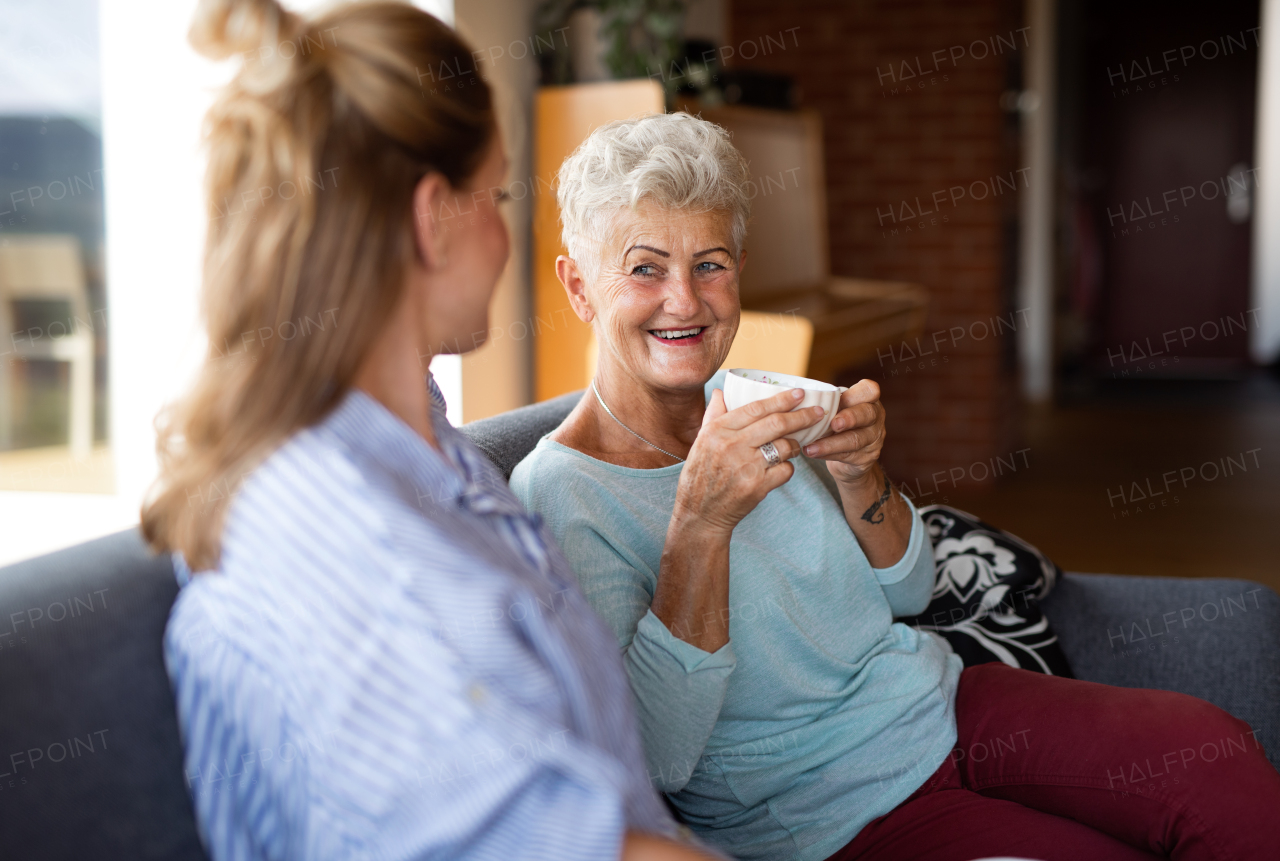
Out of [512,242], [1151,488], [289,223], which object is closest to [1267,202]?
[1151,488]

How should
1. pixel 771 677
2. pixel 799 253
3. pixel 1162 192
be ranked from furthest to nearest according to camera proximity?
pixel 1162 192, pixel 799 253, pixel 771 677

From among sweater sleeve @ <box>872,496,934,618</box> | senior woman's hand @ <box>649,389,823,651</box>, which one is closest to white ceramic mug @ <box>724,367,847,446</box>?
senior woman's hand @ <box>649,389,823,651</box>

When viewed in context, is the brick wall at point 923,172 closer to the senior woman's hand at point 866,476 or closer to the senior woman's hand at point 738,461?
the senior woman's hand at point 866,476

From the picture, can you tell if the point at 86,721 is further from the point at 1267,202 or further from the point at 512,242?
the point at 1267,202

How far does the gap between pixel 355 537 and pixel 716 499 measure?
1.59 feet

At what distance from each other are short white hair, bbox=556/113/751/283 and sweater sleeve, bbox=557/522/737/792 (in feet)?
1.41

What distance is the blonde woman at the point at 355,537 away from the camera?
672 millimetres

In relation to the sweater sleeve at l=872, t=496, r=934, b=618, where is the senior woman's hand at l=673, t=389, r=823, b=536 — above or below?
above

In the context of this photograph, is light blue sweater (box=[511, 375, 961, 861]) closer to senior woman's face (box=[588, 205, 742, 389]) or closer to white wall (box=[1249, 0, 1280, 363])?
senior woman's face (box=[588, 205, 742, 389])

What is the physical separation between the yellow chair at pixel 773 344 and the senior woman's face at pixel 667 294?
1.51m

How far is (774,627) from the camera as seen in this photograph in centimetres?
123

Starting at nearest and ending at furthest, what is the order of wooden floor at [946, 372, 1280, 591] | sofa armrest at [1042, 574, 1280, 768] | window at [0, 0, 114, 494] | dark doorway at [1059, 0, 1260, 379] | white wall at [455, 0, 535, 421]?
sofa armrest at [1042, 574, 1280, 768]
window at [0, 0, 114, 494]
white wall at [455, 0, 535, 421]
wooden floor at [946, 372, 1280, 591]
dark doorway at [1059, 0, 1260, 379]

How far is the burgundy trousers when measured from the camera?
1.14 meters

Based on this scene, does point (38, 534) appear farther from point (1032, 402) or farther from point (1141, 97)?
point (1141, 97)
